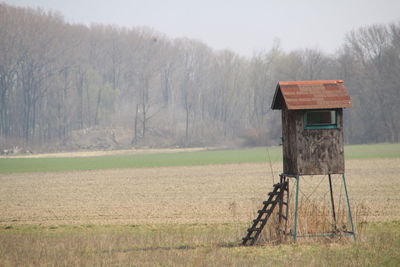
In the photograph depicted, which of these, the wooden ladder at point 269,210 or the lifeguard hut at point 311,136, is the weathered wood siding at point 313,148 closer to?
the lifeguard hut at point 311,136

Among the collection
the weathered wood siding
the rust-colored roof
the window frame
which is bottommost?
the weathered wood siding

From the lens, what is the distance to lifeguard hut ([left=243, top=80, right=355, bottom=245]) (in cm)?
1440

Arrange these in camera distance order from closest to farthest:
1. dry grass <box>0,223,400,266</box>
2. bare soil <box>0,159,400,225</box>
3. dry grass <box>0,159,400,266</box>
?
1. dry grass <box>0,223,400,266</box>
2. dry grass <box>0,159,400,266</box>
3. bare soil <box>0,159,400,225</box>

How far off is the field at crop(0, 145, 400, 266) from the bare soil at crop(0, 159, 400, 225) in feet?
0.13

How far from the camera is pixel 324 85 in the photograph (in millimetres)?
14914

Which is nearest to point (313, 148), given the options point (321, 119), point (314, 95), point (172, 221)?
point (321, 119)

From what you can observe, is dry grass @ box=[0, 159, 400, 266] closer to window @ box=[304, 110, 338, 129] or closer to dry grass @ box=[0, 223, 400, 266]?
dry grass @ box=[0, 223, 400, 266]

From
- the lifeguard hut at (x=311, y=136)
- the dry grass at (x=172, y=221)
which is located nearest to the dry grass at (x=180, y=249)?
the dry grass at (x=172, y=221)

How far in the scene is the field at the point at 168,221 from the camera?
13.2 metres

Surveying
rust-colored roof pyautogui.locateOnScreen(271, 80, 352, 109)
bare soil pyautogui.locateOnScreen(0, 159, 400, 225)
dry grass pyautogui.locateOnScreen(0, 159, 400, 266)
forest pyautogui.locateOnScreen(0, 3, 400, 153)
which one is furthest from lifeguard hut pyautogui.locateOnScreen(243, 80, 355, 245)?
forest pyautogui.locateOnScreen(0, 3, 400, 153)

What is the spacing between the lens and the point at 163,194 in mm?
29516

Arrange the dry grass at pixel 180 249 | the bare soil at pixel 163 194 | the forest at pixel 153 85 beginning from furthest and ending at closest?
1. the forest at pixel 153 85
2. the bare soil at pixel 163 194
3. the dry grass at pixel 180 249

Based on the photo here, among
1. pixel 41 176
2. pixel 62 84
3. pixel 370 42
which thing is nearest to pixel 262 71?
pixel 370 42

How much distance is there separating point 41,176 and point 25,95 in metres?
56.6
